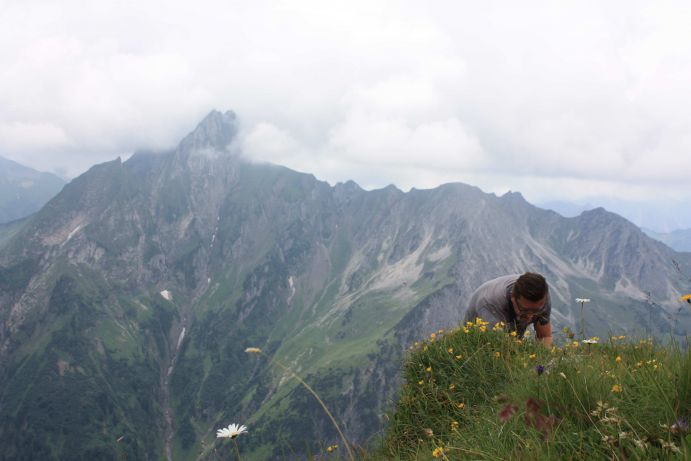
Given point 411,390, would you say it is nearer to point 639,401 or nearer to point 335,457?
point 335,457

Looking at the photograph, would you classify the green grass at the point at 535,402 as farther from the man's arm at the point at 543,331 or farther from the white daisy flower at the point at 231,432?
the white daisy flower at the point at 231,432

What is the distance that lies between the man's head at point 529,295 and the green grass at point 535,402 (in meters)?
1.18

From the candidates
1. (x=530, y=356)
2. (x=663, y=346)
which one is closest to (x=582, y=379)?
(x=530, y=356)

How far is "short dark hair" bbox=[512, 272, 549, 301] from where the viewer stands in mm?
8250

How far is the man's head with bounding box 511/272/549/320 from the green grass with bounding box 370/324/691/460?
3.87 feet

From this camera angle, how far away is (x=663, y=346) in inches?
256

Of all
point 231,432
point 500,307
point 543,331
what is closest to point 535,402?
point 231,432

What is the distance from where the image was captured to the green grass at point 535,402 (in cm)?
335

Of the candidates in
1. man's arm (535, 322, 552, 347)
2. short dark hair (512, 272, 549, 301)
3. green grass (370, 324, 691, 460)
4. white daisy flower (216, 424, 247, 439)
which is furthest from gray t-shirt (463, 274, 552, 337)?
white daisy flower (216, 424, 247, 439)

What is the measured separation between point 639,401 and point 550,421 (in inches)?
32.5

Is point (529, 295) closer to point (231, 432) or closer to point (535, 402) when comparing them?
point (535, 402)

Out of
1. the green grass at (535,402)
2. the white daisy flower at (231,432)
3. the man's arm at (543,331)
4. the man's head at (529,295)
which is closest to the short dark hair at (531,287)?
the man's head at (529,295)

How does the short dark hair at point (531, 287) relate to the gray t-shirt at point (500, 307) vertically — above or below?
above

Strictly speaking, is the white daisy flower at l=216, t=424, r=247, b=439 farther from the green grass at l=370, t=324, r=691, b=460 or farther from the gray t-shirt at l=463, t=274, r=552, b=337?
the gray t-shirt at l=463, t=274, r=552, b=337
